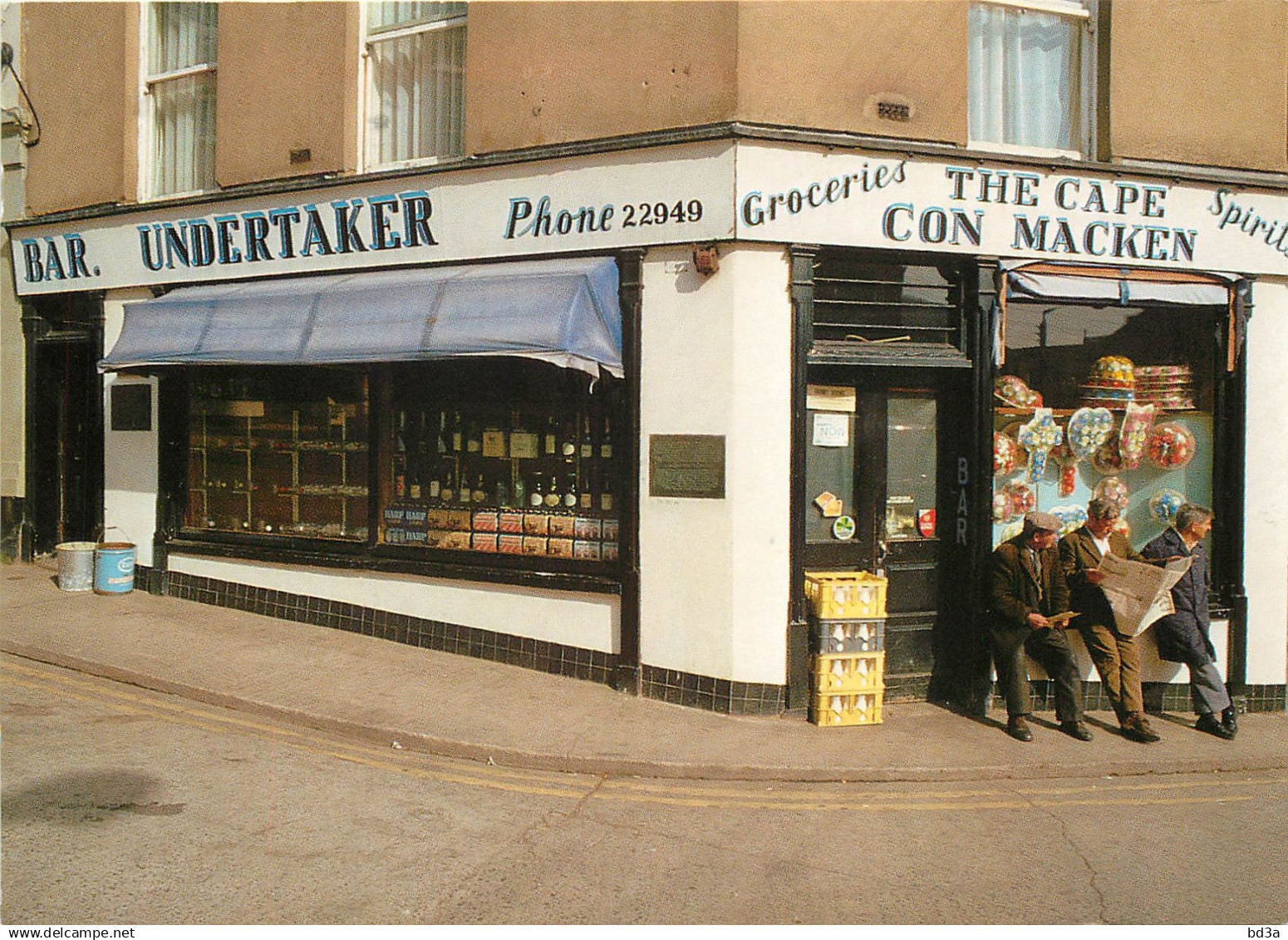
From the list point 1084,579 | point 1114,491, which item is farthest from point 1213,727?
point 1114,491

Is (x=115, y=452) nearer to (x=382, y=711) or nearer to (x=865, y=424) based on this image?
(x=382, y=711)

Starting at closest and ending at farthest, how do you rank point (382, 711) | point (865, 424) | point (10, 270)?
point (382, 711) → point (865, 424) → point (10, 270)

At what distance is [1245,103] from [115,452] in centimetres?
1149

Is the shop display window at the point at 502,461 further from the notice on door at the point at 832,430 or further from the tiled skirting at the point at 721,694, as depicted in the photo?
the notice on door at the point at 832,430

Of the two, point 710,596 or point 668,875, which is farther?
point 710,596

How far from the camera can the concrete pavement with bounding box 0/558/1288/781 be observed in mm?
7012

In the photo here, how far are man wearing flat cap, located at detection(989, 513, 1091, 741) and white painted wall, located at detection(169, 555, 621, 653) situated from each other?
3.01m

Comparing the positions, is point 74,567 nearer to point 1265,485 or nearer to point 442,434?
point 442,434

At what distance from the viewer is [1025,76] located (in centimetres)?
900

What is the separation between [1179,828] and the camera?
243 inches

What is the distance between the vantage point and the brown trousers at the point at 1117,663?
7996 mm

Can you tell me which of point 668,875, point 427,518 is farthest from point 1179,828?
point 427,518

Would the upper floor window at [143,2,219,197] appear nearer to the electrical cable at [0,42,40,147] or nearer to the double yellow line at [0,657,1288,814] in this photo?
the electrical cable at [0,42,40,147]

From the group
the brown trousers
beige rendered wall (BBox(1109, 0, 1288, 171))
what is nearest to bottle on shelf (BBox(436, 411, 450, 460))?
the brown trousers
